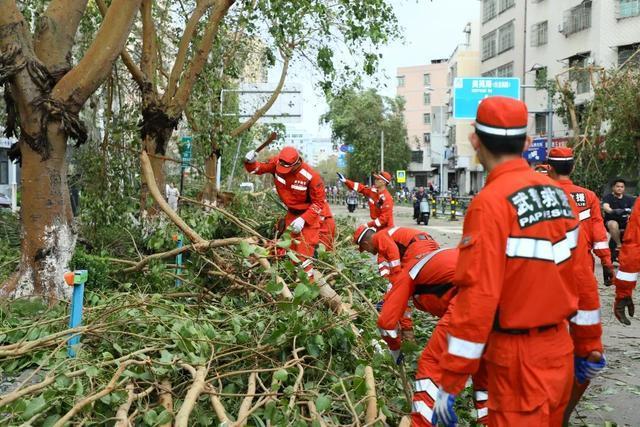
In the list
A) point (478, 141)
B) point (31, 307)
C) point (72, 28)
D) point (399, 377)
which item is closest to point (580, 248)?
point (478, 141)

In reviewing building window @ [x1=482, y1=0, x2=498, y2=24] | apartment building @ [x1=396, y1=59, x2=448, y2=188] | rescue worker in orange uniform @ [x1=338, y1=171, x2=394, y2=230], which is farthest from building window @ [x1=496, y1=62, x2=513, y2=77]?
apartment building @ [x1=396, y1=59, x2=448, y2=188]

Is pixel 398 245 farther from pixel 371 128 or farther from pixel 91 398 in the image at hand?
pixel 371 128

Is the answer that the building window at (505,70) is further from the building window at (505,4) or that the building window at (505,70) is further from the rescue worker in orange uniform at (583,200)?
the rescue worker in orange uniform at (583,200)

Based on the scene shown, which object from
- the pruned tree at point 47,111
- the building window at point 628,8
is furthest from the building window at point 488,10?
the pruned tree at point 47,111

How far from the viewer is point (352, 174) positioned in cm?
6419

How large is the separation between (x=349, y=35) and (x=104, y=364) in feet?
32.8

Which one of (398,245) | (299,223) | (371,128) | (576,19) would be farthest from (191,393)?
(371,128)

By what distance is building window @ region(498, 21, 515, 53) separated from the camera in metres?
42.9

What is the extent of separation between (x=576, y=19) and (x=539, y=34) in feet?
13.9

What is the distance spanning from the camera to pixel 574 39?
35.4 metres

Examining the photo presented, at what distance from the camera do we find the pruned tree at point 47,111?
6559 millimetres

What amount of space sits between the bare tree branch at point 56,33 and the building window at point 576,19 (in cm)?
3155

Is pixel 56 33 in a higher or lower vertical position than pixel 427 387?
higher

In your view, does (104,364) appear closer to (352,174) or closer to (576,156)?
(576,156)
